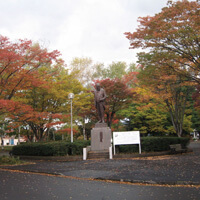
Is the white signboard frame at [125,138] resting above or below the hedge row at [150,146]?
above

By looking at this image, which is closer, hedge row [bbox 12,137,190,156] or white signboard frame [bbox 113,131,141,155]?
white signboard frame [bbox 113,131,141,155]

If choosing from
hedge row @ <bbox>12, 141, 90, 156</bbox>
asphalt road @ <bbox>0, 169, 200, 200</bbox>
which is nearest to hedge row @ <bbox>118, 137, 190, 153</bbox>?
hedge row @ <bbox>12, 141, 90, 156</bbox>

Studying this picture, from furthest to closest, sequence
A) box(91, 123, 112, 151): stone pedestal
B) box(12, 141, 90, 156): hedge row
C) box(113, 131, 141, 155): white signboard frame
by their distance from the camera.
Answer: box(91, 123, 112, 151): stone pedestal → box(12, 141, 90, 156): hedge row → box(113, 131, 141, 155): white signboard frame

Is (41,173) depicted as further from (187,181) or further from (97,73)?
(97,73)

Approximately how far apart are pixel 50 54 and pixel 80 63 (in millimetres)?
21338

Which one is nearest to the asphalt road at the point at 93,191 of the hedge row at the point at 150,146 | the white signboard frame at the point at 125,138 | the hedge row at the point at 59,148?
the white signboard frame at the point at 125,138

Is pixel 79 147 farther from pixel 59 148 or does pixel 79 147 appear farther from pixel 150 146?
pixel 150 146

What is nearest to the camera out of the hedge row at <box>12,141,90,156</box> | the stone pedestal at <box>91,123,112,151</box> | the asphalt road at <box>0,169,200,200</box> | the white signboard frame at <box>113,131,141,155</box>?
the asphalt road at <box>0,169,200,200</box>

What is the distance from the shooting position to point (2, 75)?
1330 centimetres

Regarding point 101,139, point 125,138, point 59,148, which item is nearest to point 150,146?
point 125,138

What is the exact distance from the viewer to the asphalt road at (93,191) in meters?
5.21

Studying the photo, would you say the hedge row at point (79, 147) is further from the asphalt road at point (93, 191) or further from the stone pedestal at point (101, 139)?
the asphalt road at point (93, 191)

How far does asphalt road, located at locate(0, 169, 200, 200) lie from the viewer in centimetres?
521

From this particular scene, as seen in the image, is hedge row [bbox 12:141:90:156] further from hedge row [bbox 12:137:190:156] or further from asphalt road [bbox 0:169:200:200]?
asphalt road [bbox 0:169:200:200]
